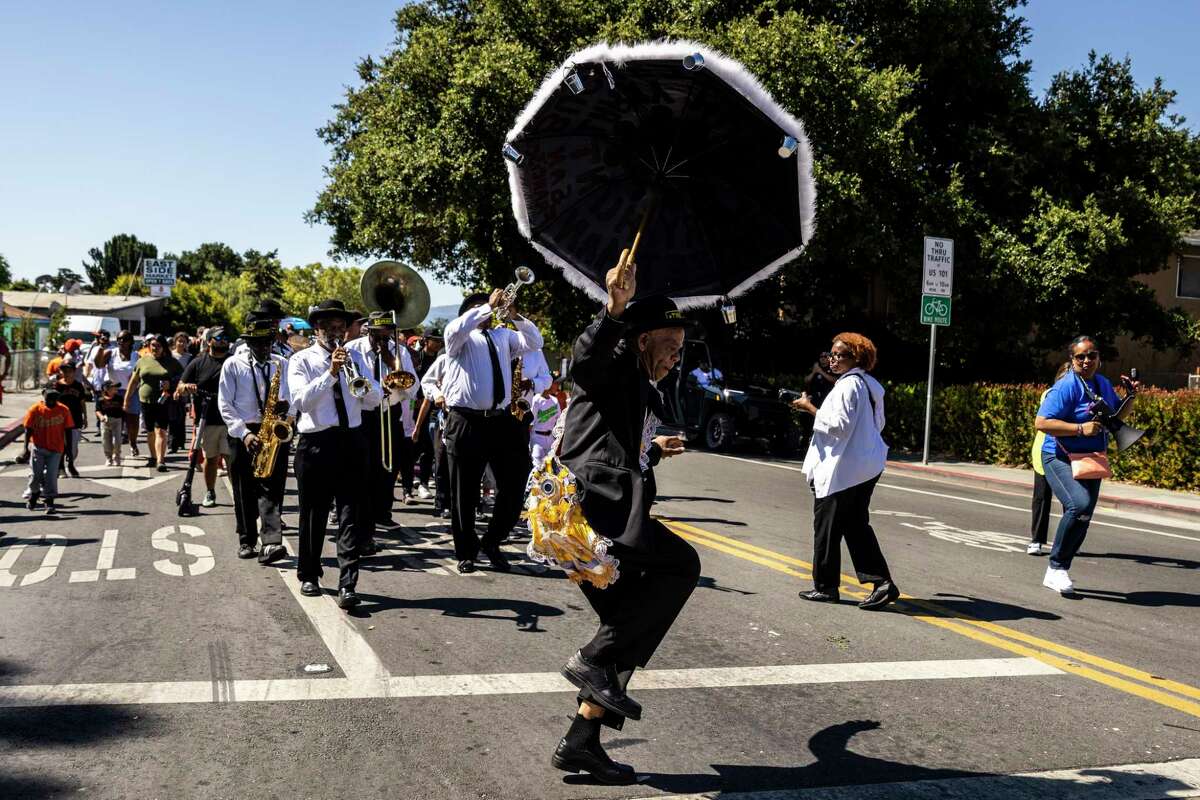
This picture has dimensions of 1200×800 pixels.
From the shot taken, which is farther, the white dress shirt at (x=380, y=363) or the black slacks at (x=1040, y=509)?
the black slacks at (x=1040, y=509)

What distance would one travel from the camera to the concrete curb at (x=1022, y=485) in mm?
13232

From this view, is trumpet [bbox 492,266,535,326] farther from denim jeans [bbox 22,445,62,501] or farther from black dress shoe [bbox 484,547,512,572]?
denim jeans [bbox 22,445,62,501]

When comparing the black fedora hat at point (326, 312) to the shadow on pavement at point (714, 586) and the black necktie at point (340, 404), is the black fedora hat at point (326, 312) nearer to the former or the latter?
the black necktie at point (340, 404)

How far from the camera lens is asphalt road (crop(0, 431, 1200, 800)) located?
157 inches

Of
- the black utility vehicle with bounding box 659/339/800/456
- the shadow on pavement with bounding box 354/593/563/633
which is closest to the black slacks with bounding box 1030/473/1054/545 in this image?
the shadow on pavement with bounding box 354/593/563/633

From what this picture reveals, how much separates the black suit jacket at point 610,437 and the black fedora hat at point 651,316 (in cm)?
4

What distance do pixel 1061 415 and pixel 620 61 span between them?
5.06 metres

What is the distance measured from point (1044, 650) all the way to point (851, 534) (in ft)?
4.69

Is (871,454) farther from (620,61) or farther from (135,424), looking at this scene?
(135,424)

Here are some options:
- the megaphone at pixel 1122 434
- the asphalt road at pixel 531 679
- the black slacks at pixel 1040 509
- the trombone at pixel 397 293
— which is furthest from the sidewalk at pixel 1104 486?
the trombone at pixel 397 293

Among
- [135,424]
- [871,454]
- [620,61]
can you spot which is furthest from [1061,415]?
[135,424]

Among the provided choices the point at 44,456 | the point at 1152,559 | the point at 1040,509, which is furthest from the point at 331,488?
the point at 1152,559

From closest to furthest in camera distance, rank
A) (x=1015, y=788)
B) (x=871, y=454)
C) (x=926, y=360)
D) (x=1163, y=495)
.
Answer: (x=1015, y=788)
(x=871, y=454)
(x=1163, y=495)
(x=926, y=360)

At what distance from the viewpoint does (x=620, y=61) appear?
4.18 m
